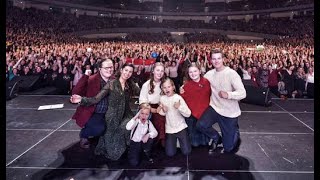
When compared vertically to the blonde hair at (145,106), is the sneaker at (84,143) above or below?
below

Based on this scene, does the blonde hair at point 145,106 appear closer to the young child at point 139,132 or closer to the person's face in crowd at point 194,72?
the young child at point 139,132

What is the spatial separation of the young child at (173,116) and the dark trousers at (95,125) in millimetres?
990

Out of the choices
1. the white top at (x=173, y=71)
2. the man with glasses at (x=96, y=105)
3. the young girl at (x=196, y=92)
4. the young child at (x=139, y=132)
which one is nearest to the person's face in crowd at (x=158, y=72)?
the young girl at (x=196, y=92)

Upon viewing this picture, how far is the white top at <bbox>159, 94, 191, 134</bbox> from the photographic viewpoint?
517cm

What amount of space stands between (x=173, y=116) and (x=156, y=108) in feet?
1.12

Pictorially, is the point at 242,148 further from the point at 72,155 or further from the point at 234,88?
the point at 72,155

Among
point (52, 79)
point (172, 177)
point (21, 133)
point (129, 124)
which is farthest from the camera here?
point (52, 79)

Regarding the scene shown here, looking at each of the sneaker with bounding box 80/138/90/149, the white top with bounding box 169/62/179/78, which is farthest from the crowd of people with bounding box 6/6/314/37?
the sneaker with bounding box 80/138/90/149

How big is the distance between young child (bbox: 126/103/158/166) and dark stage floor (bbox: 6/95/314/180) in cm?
18

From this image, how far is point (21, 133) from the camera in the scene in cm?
655

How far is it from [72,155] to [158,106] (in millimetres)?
1716

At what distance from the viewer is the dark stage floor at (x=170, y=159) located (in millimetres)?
4695

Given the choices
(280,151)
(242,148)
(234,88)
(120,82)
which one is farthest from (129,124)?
(280,151)

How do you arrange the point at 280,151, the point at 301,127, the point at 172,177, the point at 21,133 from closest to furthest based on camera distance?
1. the point at 172,177
2. the point at 280,151
3. the point at 21,133
4. the point at 301,127
